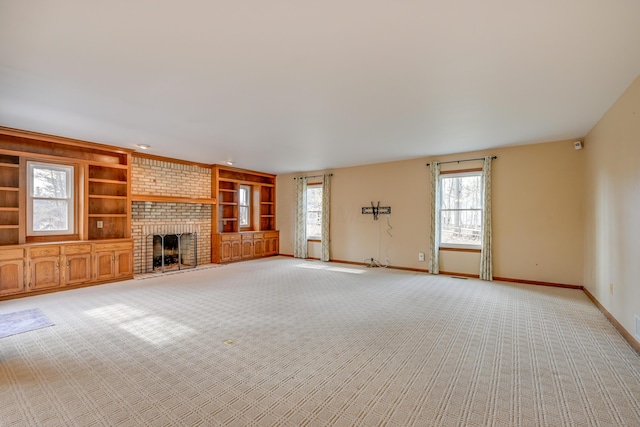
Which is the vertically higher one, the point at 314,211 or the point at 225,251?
the point at 314,211

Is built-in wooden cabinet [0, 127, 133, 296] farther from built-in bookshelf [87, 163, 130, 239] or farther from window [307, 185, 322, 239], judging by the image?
window [307, 185, 322, 239]

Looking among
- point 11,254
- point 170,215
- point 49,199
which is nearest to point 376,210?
point 170,215

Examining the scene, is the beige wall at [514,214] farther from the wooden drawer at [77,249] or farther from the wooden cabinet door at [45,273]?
the wooden cabinet door at [45,273]

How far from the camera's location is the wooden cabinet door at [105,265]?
5.62 meters

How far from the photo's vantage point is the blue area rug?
338 centimetres

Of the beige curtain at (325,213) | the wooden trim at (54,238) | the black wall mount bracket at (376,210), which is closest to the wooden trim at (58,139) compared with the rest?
the wooden trim at (54,238)

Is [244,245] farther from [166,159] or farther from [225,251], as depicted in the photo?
[166,159]

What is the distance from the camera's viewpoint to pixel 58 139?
523cm

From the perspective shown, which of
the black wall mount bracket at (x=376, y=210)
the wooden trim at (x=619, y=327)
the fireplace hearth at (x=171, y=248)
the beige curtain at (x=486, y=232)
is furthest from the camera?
the black wall mount bracket at (x=376, y=210)

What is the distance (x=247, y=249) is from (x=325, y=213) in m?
2.54

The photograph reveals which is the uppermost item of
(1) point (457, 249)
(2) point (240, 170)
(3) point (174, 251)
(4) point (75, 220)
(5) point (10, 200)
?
(2) point (240, 170)

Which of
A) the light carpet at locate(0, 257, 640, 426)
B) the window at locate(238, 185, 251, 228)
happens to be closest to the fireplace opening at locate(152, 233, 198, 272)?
the window at locate(238, 185, 251, 228)

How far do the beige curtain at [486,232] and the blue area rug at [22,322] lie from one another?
22.8ft

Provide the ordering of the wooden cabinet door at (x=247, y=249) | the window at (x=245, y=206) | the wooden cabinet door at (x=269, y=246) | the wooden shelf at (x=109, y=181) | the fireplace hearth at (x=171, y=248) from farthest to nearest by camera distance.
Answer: the wooden cabinet door at (x=269, y=246) < the window at (x=245, y=206) < the wooden cabinet door at (x=247, y=249) < the fireplace hearth at (x=171, y=248) < the wooden shelf at (x=109, y=181)
